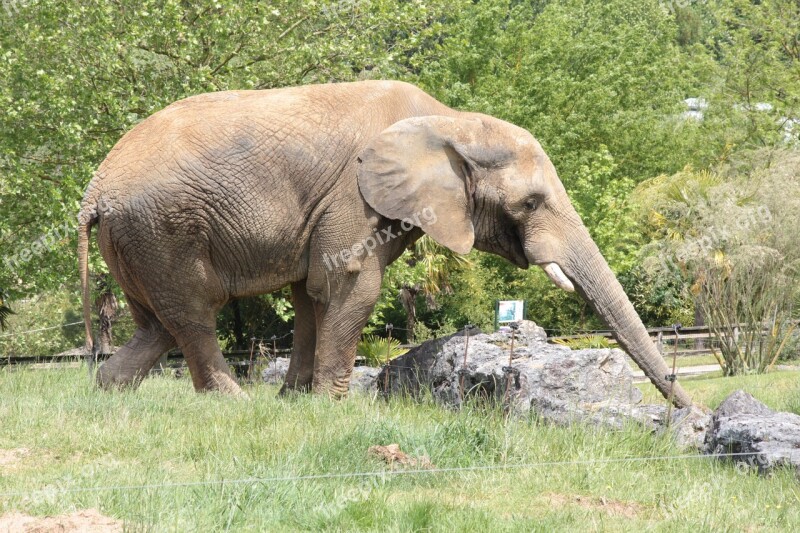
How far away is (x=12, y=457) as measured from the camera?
6836 millimetres

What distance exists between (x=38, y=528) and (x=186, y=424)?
9.72 ft

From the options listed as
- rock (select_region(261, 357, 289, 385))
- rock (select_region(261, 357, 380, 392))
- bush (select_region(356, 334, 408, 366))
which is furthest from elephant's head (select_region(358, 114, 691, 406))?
bush (select_region(356, 334, 408, 366))

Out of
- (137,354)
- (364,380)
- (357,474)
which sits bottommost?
(357,474)

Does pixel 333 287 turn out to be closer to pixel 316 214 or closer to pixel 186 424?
pixel 316 214

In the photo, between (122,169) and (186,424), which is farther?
(122,169)

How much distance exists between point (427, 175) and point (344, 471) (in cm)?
404

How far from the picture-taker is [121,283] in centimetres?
990

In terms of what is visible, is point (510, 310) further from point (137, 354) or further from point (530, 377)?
point (137, 354)

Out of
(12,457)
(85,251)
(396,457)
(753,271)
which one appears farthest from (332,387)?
(753,271)

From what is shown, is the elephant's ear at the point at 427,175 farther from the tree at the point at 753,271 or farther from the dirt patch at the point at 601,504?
the tree at the point at 753,271

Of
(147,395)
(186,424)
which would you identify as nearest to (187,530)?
(186,424)

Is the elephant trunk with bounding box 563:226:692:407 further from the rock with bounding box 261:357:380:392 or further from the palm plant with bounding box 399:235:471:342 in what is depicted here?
the palm plant with bounding box 399:235:471:342

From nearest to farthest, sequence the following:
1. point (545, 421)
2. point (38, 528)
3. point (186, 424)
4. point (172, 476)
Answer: point (38, 528)
point (172, 476)
point (186, 424)
point (545, 421)

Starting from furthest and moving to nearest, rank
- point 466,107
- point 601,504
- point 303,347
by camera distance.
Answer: point 466,107 < point 303,347 < point 601,504
